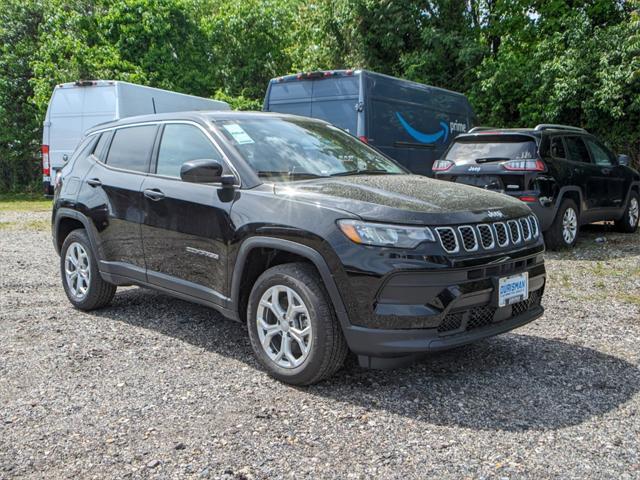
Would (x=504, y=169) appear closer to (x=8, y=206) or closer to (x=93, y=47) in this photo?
(x=8, y=206)

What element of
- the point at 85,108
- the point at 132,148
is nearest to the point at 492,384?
the point at 132,148

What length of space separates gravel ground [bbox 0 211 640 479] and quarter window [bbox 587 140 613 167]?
5.01 metres

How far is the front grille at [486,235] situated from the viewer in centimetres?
359

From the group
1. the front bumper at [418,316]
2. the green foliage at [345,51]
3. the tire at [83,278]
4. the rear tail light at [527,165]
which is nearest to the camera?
the front bumper at [418,316]

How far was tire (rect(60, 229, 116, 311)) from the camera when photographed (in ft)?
18.3

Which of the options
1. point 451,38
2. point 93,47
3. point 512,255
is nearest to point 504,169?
point 512,255

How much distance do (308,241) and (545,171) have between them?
562 centimetres

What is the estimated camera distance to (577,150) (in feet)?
31.3

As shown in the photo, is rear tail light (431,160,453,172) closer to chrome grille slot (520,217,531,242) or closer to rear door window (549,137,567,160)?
rear door window (549,137,567,160)

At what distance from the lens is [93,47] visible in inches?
902

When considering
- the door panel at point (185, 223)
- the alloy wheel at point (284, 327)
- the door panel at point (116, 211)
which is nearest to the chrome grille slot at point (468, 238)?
the alloy wheel at point (284, 327)

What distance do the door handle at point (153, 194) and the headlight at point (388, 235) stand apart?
1797 mm

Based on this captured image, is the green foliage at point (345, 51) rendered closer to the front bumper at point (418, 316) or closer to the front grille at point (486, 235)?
the front grille at point (486, 235)

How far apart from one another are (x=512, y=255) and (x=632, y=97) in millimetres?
12579
